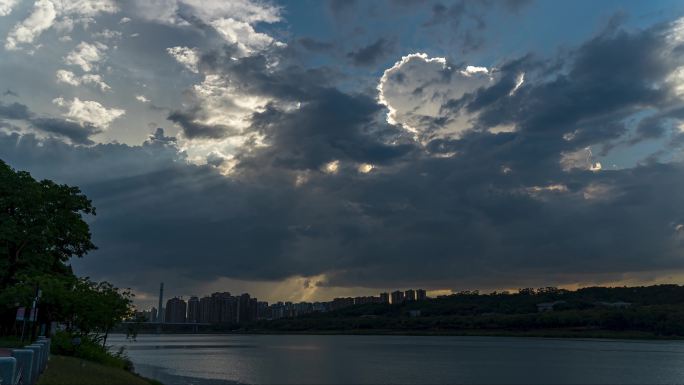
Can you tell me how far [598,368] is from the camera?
103 metres

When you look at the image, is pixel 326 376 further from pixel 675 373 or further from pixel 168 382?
pixel 675 373

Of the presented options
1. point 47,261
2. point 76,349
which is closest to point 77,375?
point 76,349

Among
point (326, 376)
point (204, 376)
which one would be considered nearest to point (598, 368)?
point (326, 376)

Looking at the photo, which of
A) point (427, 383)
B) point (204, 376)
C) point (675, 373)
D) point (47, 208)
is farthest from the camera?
point (675, 373)

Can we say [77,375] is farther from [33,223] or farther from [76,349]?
[33,223]

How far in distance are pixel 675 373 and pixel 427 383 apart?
157ft

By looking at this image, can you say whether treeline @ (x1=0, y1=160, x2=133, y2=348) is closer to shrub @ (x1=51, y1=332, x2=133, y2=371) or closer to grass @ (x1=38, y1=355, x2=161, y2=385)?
shrub @ (x1=51, y1=332, x2=133, y2=371)

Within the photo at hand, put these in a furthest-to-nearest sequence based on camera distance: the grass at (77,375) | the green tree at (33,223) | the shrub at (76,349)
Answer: the green tree at (33,223), the shrub at (76,349), the grass at (77,375)

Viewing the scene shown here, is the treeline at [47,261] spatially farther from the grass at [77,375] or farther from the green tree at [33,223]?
the grass at [77,375]

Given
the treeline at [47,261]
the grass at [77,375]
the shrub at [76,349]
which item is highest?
the treeline at [47,261]

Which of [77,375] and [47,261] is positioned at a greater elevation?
[47,261]

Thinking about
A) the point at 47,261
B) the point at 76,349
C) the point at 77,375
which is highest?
the point at 47,261

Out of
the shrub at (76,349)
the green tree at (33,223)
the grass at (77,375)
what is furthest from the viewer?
the green tree at (33,223)

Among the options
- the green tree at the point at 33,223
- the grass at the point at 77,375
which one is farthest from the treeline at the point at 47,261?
the grass at the point at 77,375
